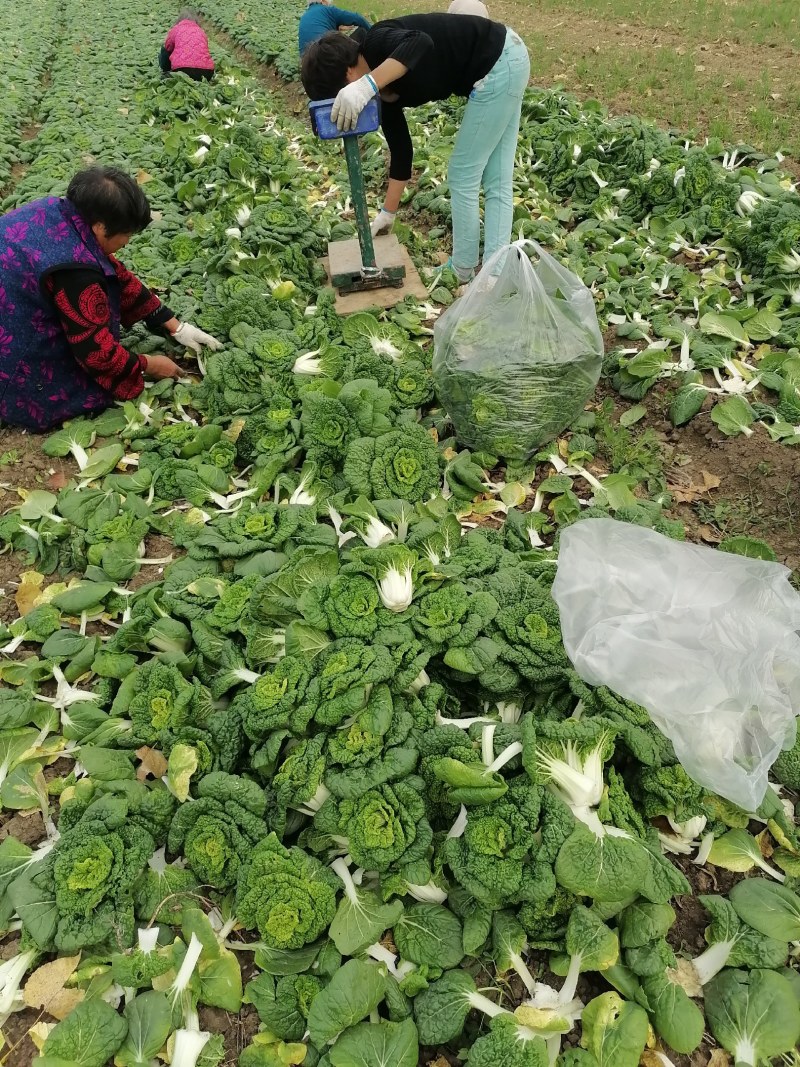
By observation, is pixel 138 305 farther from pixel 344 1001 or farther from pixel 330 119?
pixel 344 1001

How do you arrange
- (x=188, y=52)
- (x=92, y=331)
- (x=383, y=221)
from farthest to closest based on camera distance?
(x=188, y=52)
(x=383, y=221)
(x=92, y=331)

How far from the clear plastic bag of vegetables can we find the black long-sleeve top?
1.45 meters

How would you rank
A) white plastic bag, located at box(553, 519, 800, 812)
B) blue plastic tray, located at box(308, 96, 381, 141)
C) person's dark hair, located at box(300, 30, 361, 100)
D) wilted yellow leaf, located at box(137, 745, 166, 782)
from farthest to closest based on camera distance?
1. blue plastic tray, located at box(308, 96, 381, 141)
2. person's dark hair, located at box(300, 30, 361, 100)
3. wilted yellow leaf, located at box(137, 745, 166, 782)
4. white plastic bag, located at box(553, 519, 800, 812)

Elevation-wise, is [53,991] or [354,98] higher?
[354,98]

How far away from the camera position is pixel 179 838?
86.6 inches

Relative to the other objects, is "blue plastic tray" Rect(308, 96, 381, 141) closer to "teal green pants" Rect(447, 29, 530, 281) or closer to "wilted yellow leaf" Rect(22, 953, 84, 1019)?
"teal green pants" Rect(447, 29, 530, 281)

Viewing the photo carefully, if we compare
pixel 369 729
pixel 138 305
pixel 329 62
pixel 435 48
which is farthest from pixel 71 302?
pixel 369 729

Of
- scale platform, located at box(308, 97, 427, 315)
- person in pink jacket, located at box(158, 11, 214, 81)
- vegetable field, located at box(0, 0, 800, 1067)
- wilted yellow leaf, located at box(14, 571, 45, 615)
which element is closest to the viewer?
vegetable field, located at box(0, 0, 800, 1067)

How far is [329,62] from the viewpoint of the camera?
12.6ft

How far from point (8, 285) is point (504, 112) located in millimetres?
3223

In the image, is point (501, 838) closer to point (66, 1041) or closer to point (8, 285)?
point (66, 1041)

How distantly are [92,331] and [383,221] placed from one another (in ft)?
9.75

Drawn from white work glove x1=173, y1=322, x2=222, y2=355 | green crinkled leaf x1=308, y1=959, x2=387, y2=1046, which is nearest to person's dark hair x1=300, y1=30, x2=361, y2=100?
white work glove x1=173, y1=322, x2=222, y2=355

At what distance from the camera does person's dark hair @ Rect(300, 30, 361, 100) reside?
3812 millimetres
